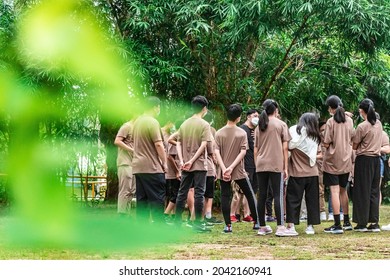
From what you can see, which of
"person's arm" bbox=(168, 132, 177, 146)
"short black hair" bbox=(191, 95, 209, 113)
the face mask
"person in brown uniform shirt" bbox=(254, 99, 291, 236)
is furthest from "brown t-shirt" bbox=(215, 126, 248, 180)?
the face mask

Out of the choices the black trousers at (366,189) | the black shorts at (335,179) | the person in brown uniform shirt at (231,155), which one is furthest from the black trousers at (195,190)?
the black trousers at (366,189)

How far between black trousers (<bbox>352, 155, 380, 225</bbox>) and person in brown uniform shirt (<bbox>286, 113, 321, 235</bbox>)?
0.45m

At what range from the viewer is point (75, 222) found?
0.55 m

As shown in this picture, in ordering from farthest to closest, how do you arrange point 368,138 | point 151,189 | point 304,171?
1. point 368,138
2. point 304,171
3. point 151,189

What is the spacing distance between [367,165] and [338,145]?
29 centimetres

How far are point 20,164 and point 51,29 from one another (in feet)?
0.36

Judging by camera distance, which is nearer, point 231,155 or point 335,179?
point 231,155

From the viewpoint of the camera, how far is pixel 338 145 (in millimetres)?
5027

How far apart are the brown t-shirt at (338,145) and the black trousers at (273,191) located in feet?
1.92

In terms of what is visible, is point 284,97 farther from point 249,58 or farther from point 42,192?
point 42,192

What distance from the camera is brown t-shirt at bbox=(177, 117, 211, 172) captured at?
189 inches

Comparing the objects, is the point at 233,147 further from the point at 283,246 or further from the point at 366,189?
the point at 366,189

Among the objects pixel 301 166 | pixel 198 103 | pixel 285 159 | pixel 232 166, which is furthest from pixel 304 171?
pixel 198 103
